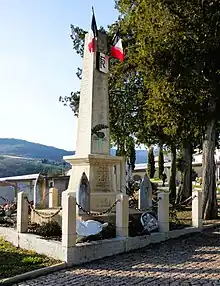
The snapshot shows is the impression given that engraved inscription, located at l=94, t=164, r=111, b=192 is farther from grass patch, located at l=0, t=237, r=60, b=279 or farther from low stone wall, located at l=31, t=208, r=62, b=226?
grass patch, located at l=0, t=237, r=60, b=279

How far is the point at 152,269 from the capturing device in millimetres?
7730

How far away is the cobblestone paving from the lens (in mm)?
6935

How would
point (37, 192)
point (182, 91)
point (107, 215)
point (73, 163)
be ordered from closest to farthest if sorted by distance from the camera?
1. point (107, 215)
2. point (73, 163)
3. point (37, 192)
4. point (182, 91)

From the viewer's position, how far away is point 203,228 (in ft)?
41.3

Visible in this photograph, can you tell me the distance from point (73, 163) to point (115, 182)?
1.45 metres

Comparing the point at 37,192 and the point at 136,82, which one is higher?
the point at 136,82

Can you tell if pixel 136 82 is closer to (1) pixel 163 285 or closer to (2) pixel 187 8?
(2) pixel 187 8

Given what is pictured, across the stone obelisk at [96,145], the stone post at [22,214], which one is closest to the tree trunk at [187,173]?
the stone obelisk at [96,145]

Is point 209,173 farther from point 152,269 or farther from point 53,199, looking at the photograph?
point 152,269

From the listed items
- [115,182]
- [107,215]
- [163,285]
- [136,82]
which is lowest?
[163,285]

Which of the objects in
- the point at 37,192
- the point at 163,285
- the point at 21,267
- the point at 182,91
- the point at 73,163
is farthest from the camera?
the point at 182,91

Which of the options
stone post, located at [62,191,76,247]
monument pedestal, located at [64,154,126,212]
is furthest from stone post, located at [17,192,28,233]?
stone post, located at [62,191,76,247]

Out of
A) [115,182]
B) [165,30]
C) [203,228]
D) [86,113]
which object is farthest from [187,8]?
[203,228]

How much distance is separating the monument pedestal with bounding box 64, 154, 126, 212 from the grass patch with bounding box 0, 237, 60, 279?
2693 mm
